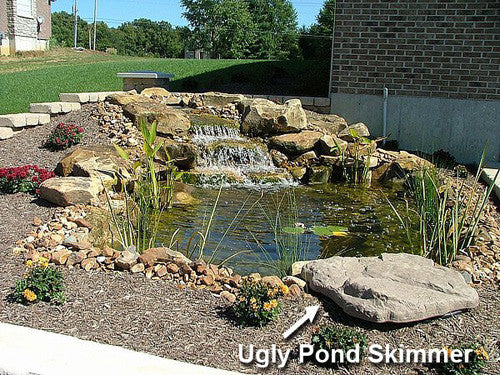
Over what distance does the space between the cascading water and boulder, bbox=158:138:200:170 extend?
0.22 m

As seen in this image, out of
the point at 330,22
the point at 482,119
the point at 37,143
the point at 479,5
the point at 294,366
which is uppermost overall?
the point at 330,22

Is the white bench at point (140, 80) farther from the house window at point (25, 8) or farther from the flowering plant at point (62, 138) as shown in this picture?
the house window at point (25, 8)

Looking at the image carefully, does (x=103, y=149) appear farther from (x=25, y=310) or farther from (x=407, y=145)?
(x=407, y=145)

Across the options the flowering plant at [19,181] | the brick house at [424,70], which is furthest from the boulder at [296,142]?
the flowering plant at [19,181]

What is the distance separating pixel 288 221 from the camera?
18.2 ft

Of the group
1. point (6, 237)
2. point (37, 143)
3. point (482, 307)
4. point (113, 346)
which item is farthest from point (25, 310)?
point (37, 143)

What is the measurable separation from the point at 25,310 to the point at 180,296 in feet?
2.97

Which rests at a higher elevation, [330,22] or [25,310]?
[330,22]

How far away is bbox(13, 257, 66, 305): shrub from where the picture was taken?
3.25m

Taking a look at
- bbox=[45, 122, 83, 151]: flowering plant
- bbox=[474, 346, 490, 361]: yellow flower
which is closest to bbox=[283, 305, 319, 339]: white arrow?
bbox=[474, 346, 490, 361]: yellow flower

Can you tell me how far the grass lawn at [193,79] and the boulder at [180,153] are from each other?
9.74ft

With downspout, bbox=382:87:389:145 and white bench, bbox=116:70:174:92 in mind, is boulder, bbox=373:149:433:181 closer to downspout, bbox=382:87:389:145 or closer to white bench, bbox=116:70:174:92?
downspout, bbox=382:87:389:145

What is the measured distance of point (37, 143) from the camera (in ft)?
24.8

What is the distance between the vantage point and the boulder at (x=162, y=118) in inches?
321
